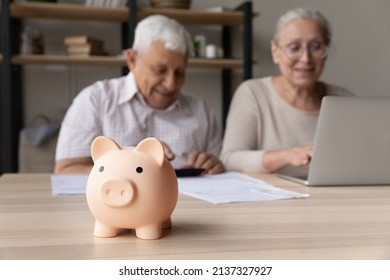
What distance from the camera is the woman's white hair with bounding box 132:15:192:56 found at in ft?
5.49

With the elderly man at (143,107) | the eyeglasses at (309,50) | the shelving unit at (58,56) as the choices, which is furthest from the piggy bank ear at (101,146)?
the shelving unit at (58,56)

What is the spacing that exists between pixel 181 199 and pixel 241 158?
0.70m

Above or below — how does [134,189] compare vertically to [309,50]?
below

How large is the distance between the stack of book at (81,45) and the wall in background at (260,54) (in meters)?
0.26

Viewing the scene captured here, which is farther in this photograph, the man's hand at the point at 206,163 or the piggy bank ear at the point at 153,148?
the man's hand at the point at 206,163

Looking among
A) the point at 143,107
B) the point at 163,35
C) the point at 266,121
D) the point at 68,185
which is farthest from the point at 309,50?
the point at 68,185

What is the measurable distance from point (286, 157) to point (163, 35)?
2.19 ft

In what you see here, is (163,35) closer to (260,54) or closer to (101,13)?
(101,13)

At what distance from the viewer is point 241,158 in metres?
1.51

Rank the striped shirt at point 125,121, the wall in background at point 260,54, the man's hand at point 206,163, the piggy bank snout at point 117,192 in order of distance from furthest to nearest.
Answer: the wall in background at point 260,54, the striped shirt at point 125,121, the man's hand at point 206,163, the piggy bank snout at point 117,192

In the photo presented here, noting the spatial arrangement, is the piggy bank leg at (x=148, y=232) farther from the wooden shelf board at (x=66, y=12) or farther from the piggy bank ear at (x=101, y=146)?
the wooden shelf board at (x=66, y=12)

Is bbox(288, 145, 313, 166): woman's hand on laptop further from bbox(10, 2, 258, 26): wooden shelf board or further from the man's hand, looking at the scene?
bbox(10, 2, 258, 26): wooden shelf board

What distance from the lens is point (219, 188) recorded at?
0.98m

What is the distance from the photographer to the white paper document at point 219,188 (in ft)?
2.78
